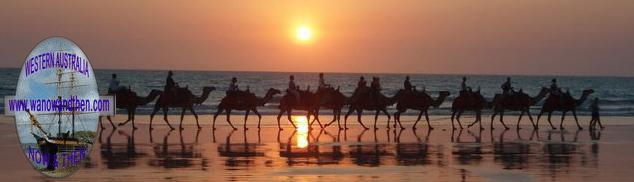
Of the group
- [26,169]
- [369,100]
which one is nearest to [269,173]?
[26,169]

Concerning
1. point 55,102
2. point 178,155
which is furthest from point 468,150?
point 55,102

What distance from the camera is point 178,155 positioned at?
21953 millimetres

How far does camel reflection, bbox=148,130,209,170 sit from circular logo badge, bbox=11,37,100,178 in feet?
23.1

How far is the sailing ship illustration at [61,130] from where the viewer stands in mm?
11805

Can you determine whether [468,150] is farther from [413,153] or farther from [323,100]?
[323,100]

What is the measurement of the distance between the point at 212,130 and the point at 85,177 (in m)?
13.8

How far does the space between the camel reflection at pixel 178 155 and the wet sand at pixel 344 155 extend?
0.06 feet

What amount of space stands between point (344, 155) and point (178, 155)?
351cm

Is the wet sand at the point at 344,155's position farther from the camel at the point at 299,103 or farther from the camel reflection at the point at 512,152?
the camel at the point at 299,103

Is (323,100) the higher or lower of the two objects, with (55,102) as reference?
higher

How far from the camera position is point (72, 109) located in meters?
11.8

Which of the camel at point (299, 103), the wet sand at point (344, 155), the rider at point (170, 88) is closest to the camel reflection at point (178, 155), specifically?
the wet sand at point (344, 155)

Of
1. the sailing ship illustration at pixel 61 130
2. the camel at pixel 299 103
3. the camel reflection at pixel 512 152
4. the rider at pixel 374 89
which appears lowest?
the camel reflection at pixel 512 152

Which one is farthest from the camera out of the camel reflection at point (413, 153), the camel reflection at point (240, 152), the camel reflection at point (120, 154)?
the camel reflection at point (413, 153)
